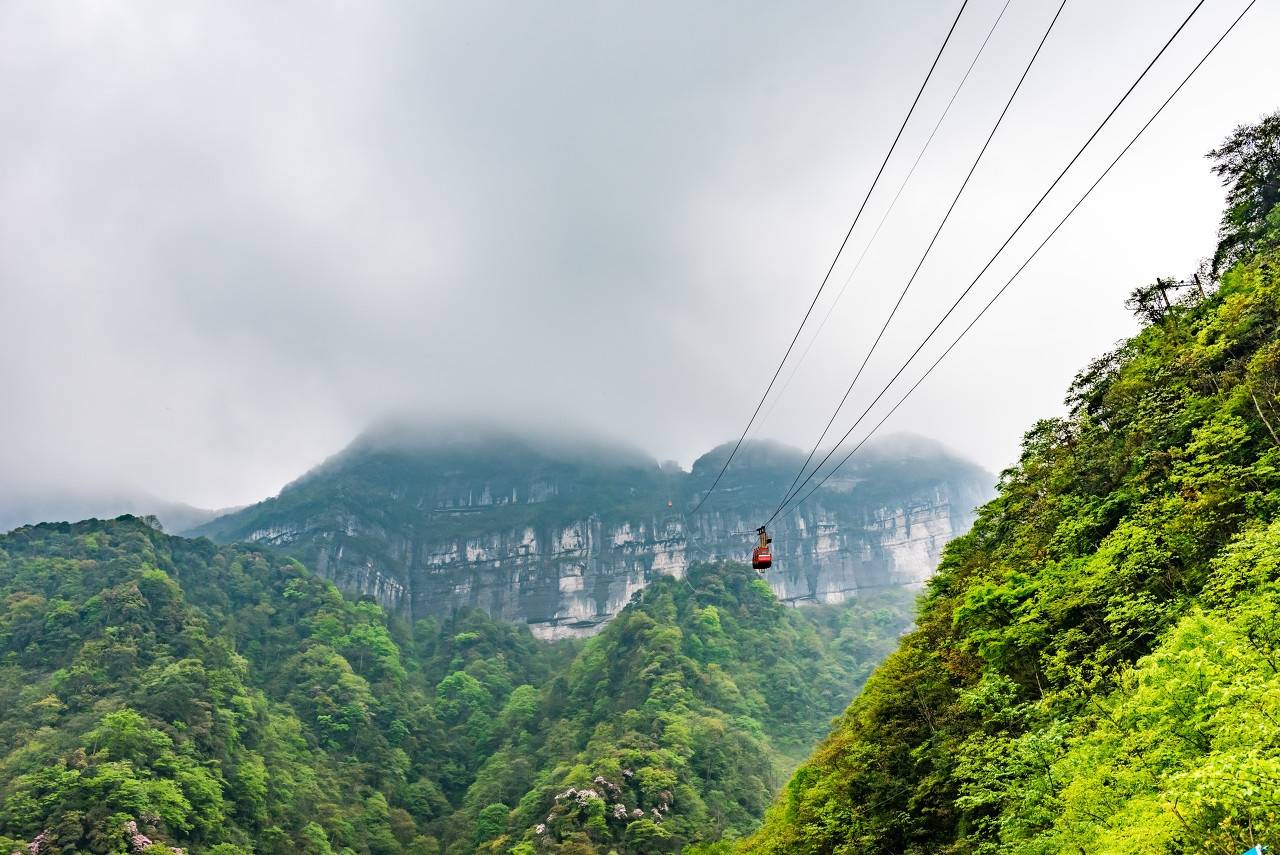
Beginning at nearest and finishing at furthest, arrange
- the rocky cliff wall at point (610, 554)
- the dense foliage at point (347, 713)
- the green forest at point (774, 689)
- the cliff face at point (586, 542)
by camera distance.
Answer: the green forest at point (774, 689) < the dense foliage at point (347, 713) < the cliff face at point (586, 542) < the rocky cliff wall at point (610, 554)

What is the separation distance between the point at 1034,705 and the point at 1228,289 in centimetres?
1562

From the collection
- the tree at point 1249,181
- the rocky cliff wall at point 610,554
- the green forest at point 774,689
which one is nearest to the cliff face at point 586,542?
the rocky cliff wall at point 610,554

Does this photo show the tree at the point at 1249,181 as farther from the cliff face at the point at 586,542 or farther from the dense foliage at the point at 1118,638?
the cliff face at the point at 586,542

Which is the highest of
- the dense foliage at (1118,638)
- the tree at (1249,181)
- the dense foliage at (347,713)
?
the tree at (1249,181)

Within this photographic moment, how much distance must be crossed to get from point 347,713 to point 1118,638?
83937 mm

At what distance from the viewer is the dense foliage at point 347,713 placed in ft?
153

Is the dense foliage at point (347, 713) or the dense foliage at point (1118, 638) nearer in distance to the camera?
the dense foliage at point (1118, 638)

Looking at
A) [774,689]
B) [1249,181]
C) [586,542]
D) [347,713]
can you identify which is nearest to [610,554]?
[586,542]

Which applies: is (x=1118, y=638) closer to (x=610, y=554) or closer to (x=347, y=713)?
(x=347, y=713)

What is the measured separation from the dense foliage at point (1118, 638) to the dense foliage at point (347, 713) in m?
30.7

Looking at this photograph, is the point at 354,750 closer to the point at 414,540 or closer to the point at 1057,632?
the point at 1057,632

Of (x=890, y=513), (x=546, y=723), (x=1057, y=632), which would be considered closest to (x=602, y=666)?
(x=546, y=723)

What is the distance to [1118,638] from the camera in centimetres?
1492

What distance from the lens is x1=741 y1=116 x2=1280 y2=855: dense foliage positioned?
9406 mm
